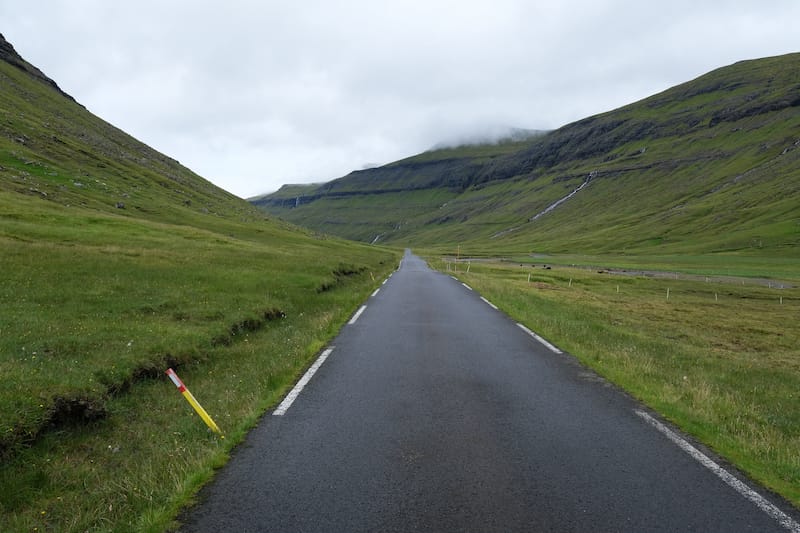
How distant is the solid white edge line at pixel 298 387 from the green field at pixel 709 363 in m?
6.26

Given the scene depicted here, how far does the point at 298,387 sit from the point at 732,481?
22.1 feet

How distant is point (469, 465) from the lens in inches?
221

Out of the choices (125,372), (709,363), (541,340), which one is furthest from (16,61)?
(709,363)

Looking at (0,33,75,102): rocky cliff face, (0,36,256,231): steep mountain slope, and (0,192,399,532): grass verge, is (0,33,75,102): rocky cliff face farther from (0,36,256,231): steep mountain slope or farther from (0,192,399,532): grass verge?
(0,192,399,532): grass verge

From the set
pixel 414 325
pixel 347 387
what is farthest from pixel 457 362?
pixel 414 325

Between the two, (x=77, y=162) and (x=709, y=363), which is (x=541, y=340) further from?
(x=77, y=162)

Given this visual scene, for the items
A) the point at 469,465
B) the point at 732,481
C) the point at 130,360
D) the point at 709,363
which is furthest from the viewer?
the point at 709,363

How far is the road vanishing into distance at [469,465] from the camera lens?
4500 millimetres

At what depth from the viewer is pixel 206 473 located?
5344 mm

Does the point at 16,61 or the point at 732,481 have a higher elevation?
the point at 16,61

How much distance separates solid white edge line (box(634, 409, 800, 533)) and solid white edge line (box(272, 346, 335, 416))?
5.84 metres

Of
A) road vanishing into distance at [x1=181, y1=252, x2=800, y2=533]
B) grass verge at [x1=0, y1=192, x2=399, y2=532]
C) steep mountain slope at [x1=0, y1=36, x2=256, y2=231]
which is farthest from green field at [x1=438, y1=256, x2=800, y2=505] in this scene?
steep mountain slope at [x1=0, y1=36, x2=256, y2=231]

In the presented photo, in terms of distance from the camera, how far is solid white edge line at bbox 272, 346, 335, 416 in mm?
7520

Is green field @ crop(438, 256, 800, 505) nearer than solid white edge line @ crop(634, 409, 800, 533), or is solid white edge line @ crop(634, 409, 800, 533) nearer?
solid white edge line @ crop(634, 409, 800, 533)
